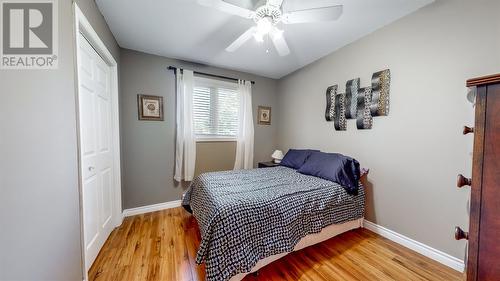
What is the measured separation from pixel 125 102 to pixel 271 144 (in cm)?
269

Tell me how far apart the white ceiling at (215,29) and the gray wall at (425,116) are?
26 cm

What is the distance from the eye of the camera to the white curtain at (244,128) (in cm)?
336

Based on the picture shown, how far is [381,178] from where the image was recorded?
6.93 ft

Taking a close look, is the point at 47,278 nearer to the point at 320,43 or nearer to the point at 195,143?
the point at 195,143

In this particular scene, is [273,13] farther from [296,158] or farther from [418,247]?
[418,247]

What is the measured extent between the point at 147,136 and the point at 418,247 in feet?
11.6

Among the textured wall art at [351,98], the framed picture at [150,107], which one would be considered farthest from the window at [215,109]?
the textured wall art at [351,98]

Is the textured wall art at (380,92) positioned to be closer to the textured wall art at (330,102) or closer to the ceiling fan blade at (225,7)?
the textured wall art at (330,102)

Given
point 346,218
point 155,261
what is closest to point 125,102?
point 155,261

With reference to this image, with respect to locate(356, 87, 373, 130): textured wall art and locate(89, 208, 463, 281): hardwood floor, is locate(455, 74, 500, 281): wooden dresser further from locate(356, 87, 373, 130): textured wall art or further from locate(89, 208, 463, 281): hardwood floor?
locate(356, 87, 373, 130): textured wall art

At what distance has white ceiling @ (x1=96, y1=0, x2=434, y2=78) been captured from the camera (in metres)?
1.75

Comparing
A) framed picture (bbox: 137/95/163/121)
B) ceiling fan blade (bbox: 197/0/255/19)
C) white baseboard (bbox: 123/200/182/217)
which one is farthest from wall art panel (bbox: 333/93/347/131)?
white baseboard (bbox: 123/200/182/217)

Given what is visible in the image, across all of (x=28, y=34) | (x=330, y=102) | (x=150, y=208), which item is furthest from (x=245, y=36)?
(x=150, y=208)

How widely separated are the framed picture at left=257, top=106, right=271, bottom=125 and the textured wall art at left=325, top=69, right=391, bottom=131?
1.32m
